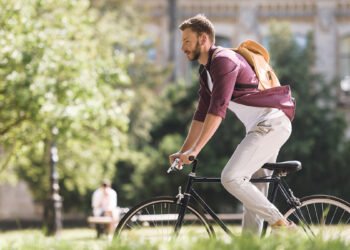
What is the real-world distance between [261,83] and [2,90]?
1282 centimetres

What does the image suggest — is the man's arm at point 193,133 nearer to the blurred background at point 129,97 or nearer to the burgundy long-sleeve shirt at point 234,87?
the burgundy long-sleeve shirt at point 234,87

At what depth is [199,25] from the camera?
604cm

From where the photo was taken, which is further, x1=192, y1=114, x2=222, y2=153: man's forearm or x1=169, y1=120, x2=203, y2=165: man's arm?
x1=169, y1=120, x2=203, y2=165: man's arm

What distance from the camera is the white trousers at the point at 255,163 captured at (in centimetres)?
583

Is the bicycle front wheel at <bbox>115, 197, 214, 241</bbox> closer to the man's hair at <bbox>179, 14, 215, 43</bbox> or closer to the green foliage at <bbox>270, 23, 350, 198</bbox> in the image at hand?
the man's hair at <bbox>179, 14, 215, 43</bbox>

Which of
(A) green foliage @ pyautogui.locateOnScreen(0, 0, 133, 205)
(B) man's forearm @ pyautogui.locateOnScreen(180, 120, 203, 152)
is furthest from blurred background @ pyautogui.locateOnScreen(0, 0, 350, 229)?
(B) man's forearm @ pyautogui.locateOnScreen(180, 120, 203, 152)

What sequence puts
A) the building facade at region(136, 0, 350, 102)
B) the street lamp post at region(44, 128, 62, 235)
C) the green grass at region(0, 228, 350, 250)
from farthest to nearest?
1. the building facade at region(136, 0, 350, 102)
2. the street lamp post at region(44, 128, 62, 235)
3. the green grass at region(0, 228, 350, 250)

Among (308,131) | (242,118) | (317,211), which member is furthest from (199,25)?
(308,131)

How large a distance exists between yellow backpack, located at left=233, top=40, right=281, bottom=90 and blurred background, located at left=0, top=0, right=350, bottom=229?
1158 centimetres

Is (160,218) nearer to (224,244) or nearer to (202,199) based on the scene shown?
(202,199)

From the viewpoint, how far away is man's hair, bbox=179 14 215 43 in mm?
6031

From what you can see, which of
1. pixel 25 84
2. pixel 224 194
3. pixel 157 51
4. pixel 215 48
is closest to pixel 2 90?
pixel 25 84

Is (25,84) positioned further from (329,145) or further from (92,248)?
(329,145)

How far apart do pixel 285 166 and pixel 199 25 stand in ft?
3.64
